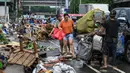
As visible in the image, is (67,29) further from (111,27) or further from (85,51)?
(111,27)

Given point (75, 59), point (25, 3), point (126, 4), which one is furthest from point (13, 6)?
point (75, 59)

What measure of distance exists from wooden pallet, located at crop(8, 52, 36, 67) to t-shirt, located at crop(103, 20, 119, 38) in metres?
2.33

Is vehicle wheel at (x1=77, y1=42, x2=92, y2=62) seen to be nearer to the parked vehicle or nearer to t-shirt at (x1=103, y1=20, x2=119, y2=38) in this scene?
t-shirt at (x1=103, y1=20, x2=119, y2=38)

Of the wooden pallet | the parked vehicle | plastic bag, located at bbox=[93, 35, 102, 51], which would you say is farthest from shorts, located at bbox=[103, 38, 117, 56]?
the wooden pallet

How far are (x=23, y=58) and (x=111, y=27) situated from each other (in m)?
2.77

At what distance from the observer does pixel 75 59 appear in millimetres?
12680

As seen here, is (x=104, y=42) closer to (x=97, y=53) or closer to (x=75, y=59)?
(x=97, y=53)

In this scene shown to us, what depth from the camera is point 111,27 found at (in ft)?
36.0

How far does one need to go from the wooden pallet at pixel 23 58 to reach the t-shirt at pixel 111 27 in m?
2.33

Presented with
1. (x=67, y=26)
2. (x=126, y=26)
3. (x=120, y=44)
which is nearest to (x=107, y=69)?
(x=120, y=44)

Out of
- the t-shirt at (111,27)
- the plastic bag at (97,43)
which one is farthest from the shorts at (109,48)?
the plastic bag at (97,43)

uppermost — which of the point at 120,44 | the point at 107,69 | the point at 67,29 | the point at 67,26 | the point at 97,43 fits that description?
the point at 67,26

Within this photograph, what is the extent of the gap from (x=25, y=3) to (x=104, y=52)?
141 metres

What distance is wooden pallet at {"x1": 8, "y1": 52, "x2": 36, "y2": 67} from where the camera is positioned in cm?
1042
